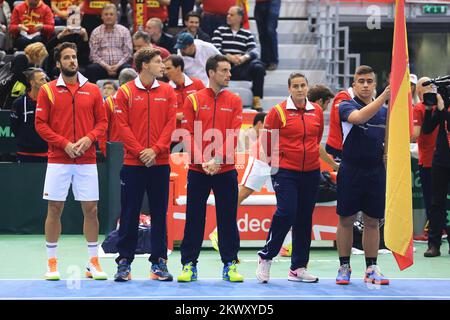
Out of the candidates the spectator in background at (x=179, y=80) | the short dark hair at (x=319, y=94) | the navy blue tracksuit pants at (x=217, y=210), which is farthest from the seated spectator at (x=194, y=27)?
the navy blue tracksuit pants at (x=217, y=210)

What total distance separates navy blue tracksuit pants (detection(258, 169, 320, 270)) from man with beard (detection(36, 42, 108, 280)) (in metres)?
1.58

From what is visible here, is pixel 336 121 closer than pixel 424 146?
Yes

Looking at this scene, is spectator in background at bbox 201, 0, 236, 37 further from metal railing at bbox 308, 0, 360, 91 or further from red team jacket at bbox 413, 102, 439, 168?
red team jacket at bbox 413, 102, 439, 168

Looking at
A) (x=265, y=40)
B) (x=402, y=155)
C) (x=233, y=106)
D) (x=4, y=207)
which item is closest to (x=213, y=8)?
(x=265, y=40)

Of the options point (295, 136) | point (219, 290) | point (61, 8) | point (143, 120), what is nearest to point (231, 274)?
point (219, 290)

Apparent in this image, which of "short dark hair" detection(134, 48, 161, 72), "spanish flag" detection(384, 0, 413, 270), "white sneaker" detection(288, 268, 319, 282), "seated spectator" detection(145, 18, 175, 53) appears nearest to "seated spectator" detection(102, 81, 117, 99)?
"seated spectator" detection(145, 18, 175, 53)

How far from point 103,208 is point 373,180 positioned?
464 centimetres

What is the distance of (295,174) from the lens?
28.9 feet

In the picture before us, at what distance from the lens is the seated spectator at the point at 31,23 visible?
14234mm

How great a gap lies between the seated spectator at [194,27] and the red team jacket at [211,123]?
5383mm

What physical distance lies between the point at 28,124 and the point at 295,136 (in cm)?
415

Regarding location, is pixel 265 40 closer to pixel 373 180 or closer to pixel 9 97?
pixel 9 97

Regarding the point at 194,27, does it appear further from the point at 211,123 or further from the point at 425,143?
the point at 211,123

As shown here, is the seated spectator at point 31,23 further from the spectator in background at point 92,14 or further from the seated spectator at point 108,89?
the seated spectator at point 108,89
